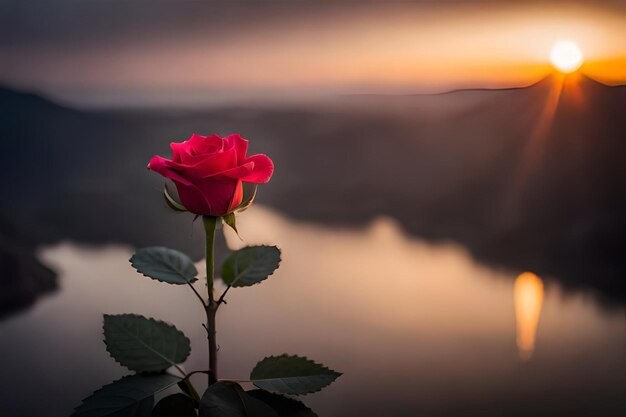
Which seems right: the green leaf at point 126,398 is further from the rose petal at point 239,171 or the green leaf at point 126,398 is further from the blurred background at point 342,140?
the blurred background at point 342,140

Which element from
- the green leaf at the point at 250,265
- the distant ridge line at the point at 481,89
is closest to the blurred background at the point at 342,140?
the distant ridge line at the point at 481,89

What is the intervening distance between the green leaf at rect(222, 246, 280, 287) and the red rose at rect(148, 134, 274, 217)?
0.19 ft

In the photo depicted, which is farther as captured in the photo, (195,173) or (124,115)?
(124,115)

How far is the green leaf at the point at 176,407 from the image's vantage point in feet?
1.20

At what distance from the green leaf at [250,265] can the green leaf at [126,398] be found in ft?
0.26

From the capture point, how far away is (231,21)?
853 mm

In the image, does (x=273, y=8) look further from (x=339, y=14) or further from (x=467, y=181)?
(x=467, y=181)

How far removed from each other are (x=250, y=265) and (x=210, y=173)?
0.29ft

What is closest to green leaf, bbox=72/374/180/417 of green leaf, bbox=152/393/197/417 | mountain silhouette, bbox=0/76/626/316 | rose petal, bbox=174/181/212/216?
green leaf, bbox=152/393/197/417

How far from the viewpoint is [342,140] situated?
91 cm

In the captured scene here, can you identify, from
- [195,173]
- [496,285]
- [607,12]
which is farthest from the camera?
[607,12]

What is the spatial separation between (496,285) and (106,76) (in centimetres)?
64

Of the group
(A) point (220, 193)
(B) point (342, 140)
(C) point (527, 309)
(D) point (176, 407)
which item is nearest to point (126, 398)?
(D) point (176, 407)

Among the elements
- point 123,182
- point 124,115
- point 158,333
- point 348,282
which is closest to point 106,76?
point 124,115
